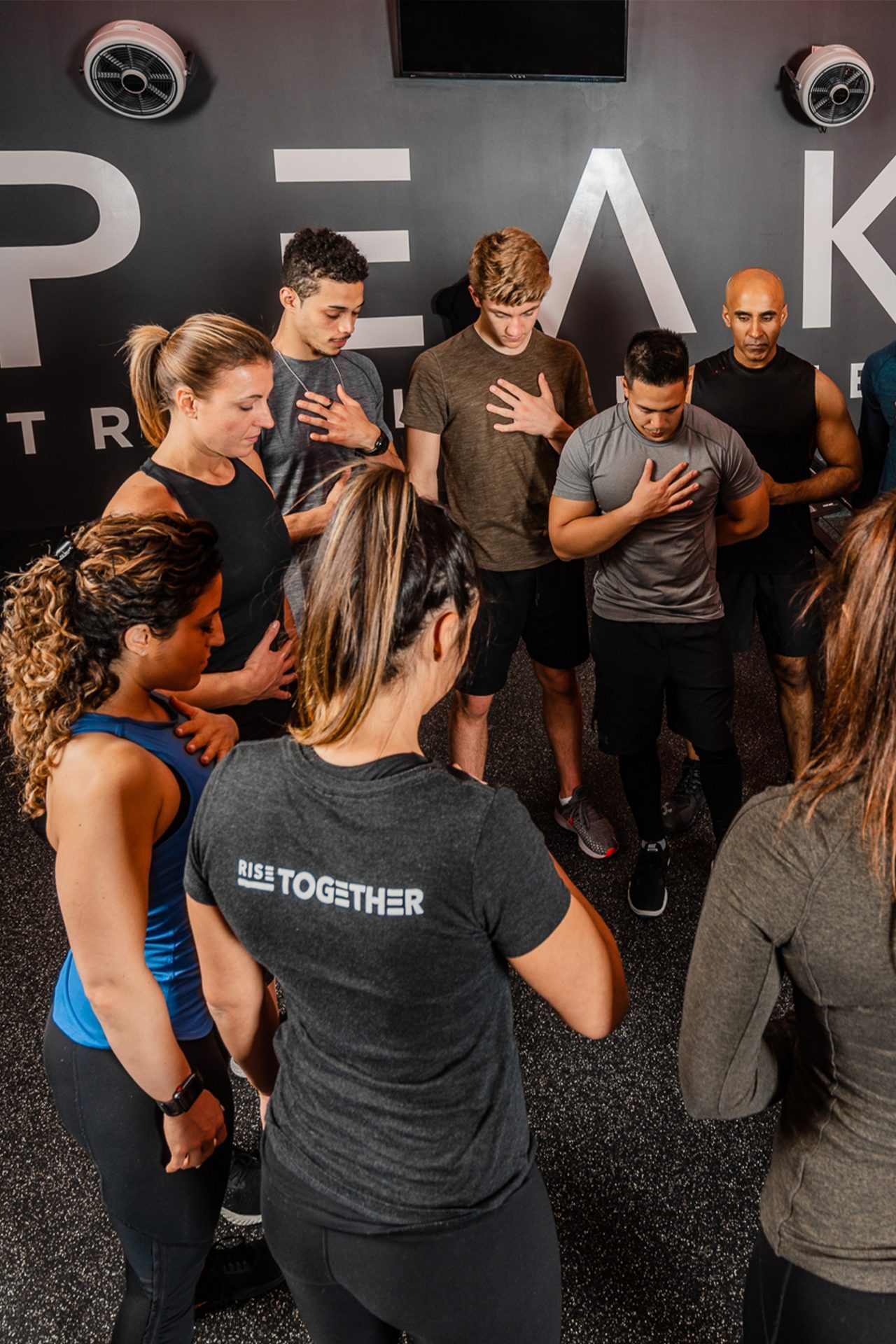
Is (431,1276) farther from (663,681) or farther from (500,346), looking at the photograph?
(500,346)

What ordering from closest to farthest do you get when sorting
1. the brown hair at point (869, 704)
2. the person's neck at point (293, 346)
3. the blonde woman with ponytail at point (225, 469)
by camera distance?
the brown hair at point (869, 704)
the blonde woman with ponytail at point (225, 469)
the person's neck at point (293, 346)

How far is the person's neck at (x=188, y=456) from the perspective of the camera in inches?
76.9

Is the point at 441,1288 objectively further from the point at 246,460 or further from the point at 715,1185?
the point at 246,460

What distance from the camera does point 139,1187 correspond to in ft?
4.16

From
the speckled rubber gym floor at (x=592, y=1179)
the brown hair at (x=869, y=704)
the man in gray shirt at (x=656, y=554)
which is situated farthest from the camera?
the man in gray shirt at (x=656, y=554)

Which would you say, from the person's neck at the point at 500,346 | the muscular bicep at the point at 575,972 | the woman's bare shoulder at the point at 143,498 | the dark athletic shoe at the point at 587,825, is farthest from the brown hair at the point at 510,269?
the muscular bicep at the point at 575,972

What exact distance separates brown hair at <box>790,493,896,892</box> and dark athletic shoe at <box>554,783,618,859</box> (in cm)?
207

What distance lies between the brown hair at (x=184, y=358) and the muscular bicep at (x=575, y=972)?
1.41m

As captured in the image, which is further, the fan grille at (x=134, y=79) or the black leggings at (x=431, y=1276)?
the fan grille at (x=134, y=79)

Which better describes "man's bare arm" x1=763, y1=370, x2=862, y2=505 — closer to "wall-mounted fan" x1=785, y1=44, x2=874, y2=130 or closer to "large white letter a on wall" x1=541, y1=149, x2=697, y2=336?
"large white letter a on wall" x1=541, y1=149, x2=697, y2=336

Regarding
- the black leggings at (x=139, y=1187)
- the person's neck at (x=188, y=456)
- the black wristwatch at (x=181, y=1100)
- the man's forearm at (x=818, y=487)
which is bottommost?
the black leggings at (x=139, y=1187)

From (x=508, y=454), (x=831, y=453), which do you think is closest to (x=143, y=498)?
(x=508, y=454)

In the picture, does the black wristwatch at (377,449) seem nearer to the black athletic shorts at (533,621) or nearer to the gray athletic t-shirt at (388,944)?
the black athletic shorts at (533,621)

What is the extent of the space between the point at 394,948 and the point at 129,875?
42 cm
